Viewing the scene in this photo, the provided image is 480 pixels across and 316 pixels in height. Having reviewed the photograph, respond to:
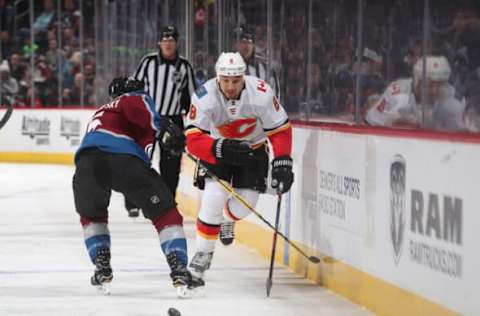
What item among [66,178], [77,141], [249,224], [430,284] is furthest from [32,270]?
[77,141]

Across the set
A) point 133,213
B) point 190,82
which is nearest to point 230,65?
point 190,82

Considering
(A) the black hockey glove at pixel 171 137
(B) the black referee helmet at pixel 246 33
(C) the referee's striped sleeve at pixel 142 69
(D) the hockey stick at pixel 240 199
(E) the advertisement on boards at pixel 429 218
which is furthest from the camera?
(C) the referee's striped sleeve at pixel 142 69

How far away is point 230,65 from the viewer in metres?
6.36

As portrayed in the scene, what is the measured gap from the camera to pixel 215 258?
7.85m

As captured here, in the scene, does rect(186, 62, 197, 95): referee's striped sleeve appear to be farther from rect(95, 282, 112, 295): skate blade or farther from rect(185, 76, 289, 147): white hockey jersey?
rect(95, 282, 112, 295): skate blade

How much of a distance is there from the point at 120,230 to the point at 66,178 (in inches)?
224

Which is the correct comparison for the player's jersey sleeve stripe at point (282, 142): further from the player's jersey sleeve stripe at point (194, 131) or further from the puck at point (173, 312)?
the puck at point (173, 312)

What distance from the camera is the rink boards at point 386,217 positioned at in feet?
15.5

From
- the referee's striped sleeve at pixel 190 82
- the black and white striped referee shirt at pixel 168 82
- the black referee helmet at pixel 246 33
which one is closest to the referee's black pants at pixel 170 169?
the black and white striped referee shirt at pixel 168 82

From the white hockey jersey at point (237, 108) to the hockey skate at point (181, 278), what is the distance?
2.66 ft

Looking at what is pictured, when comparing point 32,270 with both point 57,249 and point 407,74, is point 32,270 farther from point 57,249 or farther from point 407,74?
point 407,74

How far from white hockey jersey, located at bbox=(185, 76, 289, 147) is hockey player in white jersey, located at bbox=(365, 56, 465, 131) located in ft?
2.30

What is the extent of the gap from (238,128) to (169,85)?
300 centimetres

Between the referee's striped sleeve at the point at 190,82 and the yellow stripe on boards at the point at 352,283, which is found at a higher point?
the referee's striped sleeve at the point at 190,82
